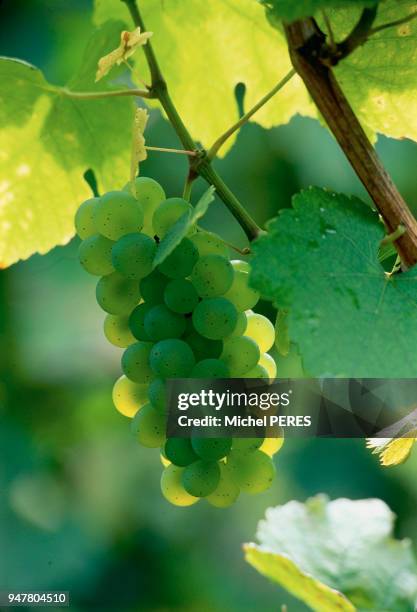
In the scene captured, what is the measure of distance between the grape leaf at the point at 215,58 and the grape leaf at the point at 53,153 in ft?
0.21

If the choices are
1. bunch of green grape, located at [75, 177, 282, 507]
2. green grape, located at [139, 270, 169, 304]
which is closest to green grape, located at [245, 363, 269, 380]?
bunch of green grape, located at [75, 177, 282, 507]

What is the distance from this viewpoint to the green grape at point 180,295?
736 mm

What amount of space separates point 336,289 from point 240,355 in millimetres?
140

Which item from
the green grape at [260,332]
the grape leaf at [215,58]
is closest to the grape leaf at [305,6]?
the green grape at [260,332]

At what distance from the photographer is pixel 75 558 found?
2555 millimetres

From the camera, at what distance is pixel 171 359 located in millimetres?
730

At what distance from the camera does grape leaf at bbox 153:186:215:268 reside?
2.18 feet

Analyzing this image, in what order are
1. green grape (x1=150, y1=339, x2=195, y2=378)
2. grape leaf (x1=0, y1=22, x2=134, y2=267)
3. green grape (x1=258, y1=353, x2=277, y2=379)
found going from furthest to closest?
grape leaf (x1=0, y1=22, x2=134, y2=267), green grape (x1=258, y1=353, x2=277, y2=379), green grape (x1=150, y1=339, x2=195, y2=378)

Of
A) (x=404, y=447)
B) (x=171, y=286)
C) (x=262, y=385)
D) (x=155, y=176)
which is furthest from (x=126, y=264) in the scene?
(x=155, y=176)

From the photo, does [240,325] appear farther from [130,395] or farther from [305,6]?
[305,6]

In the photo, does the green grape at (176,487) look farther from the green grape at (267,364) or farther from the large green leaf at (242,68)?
the large green leaf at (242,68)

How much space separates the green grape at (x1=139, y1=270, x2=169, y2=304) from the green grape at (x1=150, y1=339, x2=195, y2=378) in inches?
1.6

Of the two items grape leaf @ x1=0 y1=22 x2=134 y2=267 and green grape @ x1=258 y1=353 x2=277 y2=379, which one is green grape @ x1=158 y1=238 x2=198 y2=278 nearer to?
green grape @ x1=258 y1=353 x2=277 y2=379

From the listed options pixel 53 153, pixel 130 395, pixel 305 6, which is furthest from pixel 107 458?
pixel 305 6
